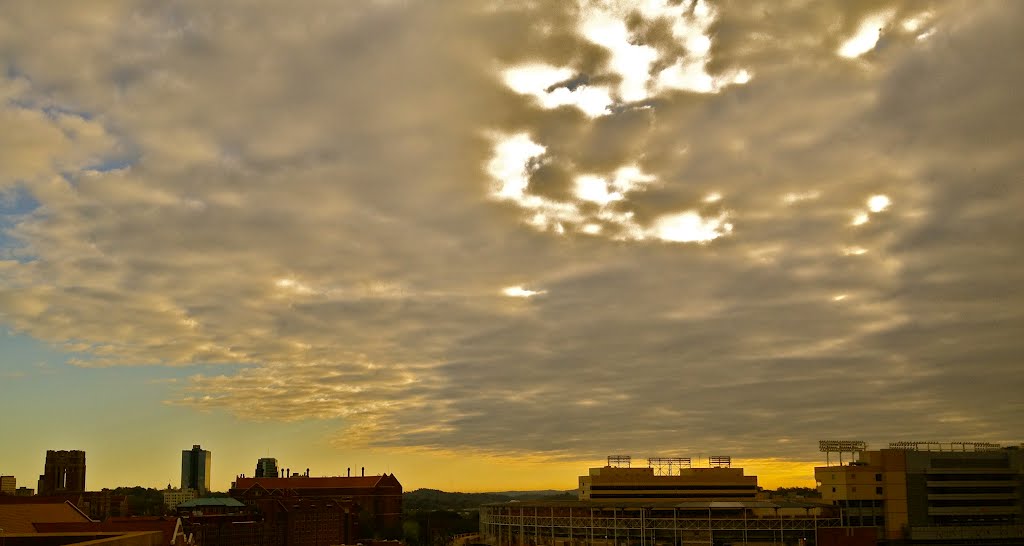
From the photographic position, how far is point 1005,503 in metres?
172

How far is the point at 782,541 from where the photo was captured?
16612 cm

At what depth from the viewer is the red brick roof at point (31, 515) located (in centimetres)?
7888

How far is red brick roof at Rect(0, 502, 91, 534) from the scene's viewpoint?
78.9 metres

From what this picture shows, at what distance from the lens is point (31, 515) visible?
90.3 metres

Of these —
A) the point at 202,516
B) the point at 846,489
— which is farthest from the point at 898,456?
the point at 202,516

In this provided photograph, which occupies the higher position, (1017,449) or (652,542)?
(1017,449)

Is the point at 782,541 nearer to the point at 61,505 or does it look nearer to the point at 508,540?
the point at 508,540

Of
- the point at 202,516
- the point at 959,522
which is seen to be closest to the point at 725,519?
the point at 959,522

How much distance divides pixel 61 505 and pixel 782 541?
117809mm

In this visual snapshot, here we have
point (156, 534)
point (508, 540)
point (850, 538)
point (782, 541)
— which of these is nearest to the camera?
point (156, 534)

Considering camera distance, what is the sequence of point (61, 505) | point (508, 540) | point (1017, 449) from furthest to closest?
point (508, 540), point (1017, 449), point (61, 505)

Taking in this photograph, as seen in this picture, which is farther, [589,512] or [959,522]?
Answer: [589,512]

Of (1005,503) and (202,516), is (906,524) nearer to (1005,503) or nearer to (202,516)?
(1005,503)

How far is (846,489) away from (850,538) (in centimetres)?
2535
